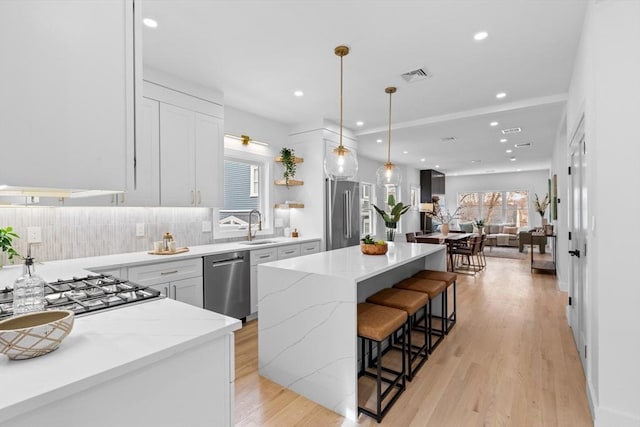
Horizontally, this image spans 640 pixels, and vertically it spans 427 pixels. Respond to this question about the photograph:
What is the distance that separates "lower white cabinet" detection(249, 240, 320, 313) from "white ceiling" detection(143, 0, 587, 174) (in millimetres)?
1885

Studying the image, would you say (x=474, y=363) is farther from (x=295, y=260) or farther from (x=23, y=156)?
(x=23, y=156)

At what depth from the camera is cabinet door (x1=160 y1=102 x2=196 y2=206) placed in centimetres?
325

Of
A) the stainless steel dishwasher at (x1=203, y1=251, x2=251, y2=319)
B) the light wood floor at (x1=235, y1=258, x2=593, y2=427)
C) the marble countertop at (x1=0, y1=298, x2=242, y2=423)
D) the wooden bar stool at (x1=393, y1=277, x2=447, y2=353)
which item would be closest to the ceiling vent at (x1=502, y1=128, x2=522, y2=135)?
the light wood floor at (x1=235, y1=258, x2=593, y2=427)

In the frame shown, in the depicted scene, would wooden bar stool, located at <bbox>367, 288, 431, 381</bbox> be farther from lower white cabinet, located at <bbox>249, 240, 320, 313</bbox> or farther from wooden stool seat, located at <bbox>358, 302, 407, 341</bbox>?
lower white cabinet, located at <bbox>249, 240, 320, 313</bbox>

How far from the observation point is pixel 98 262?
2.64m

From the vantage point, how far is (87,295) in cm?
145

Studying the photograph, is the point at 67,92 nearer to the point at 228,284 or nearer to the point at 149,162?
the point at 149,162

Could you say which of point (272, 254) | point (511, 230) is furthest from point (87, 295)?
point (511, 230)

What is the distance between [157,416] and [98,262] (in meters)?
2.18

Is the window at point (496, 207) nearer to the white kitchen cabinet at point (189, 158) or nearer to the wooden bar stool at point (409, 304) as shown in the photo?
the wooden bar stool at point (409, 304)

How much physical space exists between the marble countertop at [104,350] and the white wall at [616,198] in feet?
7.16

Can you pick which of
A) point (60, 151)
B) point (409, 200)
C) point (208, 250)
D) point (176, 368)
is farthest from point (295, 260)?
point (409, 200)

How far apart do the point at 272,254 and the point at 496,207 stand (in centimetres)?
1087

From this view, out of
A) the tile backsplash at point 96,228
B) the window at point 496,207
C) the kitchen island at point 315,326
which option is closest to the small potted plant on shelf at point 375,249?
the kitchen island at point 315,326
